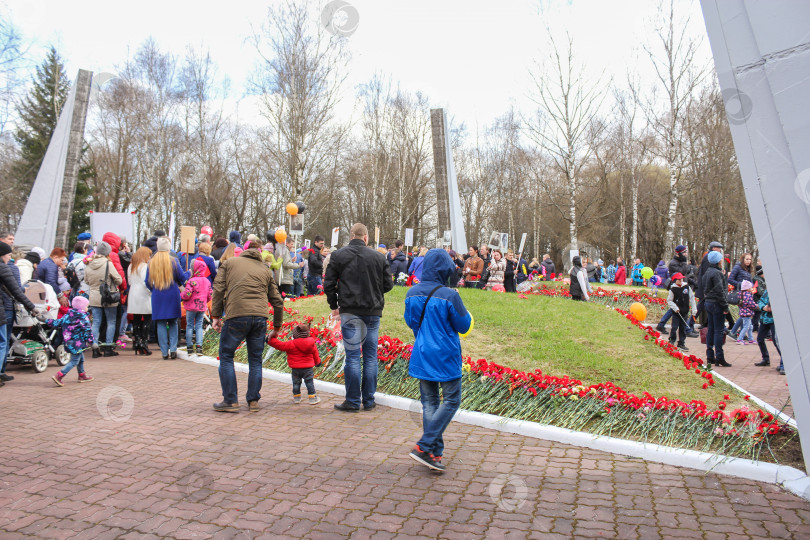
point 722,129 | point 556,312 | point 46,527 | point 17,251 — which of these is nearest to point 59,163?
point 17,251

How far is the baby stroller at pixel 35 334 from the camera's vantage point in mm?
8555

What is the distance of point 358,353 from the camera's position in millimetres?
6531

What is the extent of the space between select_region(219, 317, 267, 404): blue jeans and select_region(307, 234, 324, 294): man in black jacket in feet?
29.4

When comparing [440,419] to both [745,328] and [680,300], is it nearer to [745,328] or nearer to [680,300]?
[680,300]

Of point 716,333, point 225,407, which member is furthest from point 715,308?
point 225,407

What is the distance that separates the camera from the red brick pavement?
368 cm

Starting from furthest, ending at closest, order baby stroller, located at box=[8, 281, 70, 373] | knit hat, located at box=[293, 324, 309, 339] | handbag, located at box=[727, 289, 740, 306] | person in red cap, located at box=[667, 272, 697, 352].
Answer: handbag, located at box=[727, 289, 740, 306] < person in red cap, located at box=[667, 272, 697, 352] < baby stroller, located at box=[8, 281, 70, 373] < knit hat, located at box=[293, 324, 309, 339]

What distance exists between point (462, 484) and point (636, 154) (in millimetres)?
36582

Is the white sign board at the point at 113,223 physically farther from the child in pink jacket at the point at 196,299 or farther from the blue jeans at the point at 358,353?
the blue jeans at the point at 358,353

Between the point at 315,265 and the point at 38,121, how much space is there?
28.9 meters

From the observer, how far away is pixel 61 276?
10289 mm

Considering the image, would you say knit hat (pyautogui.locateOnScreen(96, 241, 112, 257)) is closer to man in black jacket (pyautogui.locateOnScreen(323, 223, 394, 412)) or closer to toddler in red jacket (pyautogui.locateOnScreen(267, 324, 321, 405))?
toddler in red jacket (pyautogui.locateOnScreen(267, 324, 321, 405))

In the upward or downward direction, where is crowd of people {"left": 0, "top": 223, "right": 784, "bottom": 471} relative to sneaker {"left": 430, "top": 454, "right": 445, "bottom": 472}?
upward

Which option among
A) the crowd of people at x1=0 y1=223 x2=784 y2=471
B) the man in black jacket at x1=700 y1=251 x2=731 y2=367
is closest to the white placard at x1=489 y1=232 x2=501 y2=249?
the crowd of people at x1=0 y1=223 x2=784 y2=471
